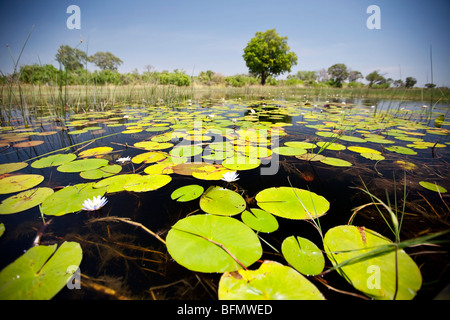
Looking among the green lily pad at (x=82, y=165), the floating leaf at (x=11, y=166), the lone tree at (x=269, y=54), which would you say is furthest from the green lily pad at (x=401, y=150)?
the lone tree at (x=269, y=54)

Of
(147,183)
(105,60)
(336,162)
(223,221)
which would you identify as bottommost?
(223,221)

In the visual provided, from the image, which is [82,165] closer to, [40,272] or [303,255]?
[40,272]

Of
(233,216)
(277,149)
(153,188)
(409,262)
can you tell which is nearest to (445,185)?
(409,262)

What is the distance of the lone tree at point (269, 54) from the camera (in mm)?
24141

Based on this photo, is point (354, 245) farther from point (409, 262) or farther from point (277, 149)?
point (277, 149)

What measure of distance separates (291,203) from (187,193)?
81 cm

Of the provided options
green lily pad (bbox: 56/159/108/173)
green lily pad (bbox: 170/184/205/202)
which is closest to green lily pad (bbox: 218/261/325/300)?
green lily pad (bbox: 170/184/205/202)

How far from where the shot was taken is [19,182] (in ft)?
4.59

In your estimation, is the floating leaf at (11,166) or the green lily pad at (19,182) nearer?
the green lily pad at (19,182)

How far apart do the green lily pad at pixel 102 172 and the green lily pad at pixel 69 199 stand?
0.15m

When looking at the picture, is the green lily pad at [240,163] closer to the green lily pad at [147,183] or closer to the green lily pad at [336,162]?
the green lily pad at [147,183]

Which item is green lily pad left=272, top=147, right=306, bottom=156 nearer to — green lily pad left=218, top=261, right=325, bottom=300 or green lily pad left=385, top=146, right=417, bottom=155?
green lily pad left=385, top=146, right=417, bottom=155

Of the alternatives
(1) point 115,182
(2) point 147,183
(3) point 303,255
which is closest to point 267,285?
(3) point 303,255

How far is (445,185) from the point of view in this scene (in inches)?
60.4
